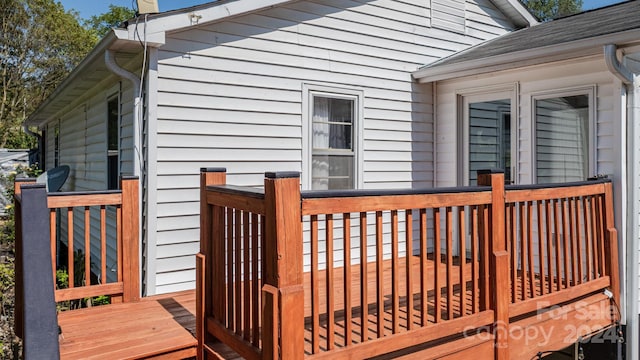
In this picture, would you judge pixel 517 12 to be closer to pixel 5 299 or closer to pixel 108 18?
pixel 5 299

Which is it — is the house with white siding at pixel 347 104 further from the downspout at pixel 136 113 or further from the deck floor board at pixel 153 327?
the deck floor board at pixel 153 327

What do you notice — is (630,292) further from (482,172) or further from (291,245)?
(291,245)

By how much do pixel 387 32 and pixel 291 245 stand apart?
4.29 m

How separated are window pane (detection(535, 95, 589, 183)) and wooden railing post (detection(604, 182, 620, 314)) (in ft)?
1.44

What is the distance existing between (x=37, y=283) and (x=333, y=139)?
379 cm

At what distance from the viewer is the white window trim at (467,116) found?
17.3 ft

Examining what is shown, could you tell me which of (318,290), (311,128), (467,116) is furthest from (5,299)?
(467,116)

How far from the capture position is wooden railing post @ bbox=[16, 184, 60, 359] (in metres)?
1.84

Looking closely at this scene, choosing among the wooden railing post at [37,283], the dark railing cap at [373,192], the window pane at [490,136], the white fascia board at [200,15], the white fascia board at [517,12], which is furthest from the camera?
the white fascia board at [517,12]

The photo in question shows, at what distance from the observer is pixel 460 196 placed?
3023mm

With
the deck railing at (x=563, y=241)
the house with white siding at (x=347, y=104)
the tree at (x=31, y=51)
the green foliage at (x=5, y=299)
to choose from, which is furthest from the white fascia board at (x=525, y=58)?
the tree at (x=31, y=51)

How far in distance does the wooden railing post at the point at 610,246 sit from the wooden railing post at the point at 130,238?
14.0ft

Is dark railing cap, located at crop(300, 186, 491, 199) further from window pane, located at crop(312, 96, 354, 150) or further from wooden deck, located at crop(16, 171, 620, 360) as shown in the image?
window pane, located at crop(312, 96, 354, 150)

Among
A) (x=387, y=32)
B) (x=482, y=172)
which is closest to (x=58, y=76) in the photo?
(x=387, y=32)
